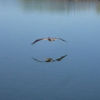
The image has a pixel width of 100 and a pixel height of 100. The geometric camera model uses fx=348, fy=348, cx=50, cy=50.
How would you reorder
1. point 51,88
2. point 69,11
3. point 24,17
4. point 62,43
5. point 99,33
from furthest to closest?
point 69,11
point 24,17
point 99,33
point 62,43
point 51,88

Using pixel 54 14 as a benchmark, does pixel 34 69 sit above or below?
above

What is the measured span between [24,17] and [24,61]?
7.96 metres

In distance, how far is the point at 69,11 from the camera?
62.6 ft

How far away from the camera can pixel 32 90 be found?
676 cm

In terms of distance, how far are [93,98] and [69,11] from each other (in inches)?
512

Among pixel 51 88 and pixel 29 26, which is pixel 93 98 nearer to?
pixel 51 88

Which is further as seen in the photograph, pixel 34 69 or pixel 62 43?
pixel 62 43

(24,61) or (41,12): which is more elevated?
(24,61)

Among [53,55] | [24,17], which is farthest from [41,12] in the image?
[53,55]

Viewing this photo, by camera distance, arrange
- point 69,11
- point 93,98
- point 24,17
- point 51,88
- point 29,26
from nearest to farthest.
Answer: point 93,98
point 51,88
point 29,26
point 24,17
point 69,11

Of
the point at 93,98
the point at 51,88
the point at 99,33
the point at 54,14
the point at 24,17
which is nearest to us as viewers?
the point at 93,98

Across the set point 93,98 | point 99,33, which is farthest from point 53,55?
point 99,33

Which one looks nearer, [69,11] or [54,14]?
[54,14]

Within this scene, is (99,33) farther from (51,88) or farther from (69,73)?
(51,88)
